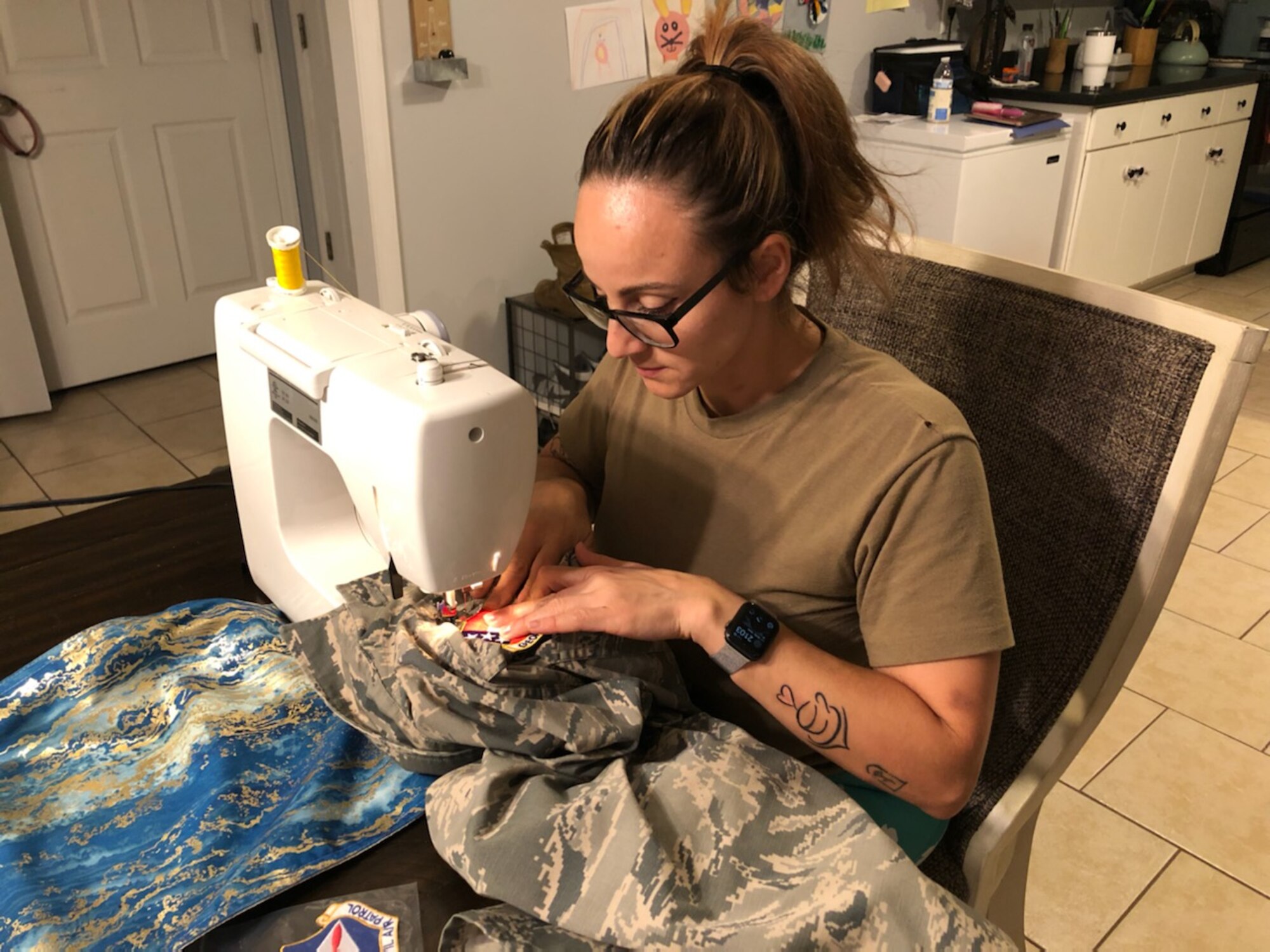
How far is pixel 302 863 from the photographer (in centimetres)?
74

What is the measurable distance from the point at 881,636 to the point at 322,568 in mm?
596

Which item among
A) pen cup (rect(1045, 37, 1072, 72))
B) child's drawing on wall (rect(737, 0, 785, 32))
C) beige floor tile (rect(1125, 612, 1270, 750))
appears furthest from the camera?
pen cup (rect(1045, 37, 1072, 72))

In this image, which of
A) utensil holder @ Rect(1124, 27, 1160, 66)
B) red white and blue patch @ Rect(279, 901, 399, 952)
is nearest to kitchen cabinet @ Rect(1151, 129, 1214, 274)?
utensil holder @ Rect(1124, 27, 1160, 66)

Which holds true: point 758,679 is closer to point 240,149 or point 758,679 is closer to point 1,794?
point 1,794

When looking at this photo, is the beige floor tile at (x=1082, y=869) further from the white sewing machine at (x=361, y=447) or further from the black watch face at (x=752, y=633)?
the white sewing machine at (x=361, y=447)

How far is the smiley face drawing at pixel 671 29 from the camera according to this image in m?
2.98

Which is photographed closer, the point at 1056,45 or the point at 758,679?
the point at 758,679

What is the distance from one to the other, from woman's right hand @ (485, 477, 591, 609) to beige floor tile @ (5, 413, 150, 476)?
2529mm

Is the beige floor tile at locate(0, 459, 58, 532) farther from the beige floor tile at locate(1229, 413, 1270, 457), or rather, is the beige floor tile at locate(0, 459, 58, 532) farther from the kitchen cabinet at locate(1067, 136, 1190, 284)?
the kitchen cabinet at locate(1067, 136, 1190, 284)

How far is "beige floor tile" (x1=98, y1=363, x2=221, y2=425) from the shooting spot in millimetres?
3416

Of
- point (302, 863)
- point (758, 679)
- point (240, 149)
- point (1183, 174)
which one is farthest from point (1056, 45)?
point (302, 863)

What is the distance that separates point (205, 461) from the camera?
10.1 feet

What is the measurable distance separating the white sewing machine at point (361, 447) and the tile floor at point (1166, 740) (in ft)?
4.46

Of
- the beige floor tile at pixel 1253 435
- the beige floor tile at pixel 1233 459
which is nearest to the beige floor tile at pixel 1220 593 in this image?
the beige floor tile at pixel 1233 459
